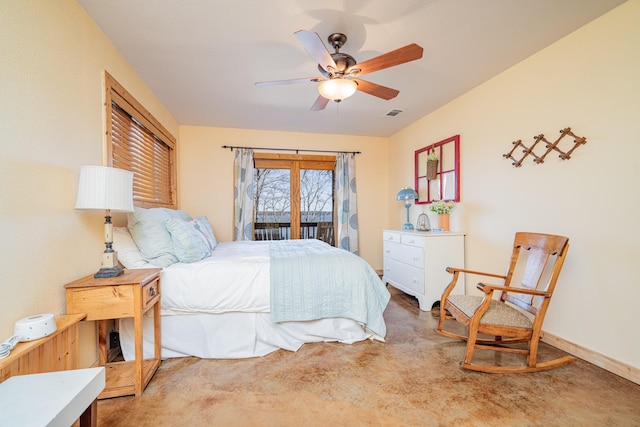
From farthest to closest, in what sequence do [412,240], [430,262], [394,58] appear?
[412,240] < [430,262] < [394,58]

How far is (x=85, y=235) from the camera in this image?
5.76ft

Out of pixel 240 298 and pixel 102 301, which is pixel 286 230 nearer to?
pixel 240 298

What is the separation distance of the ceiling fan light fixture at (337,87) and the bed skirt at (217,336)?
5.81 feet

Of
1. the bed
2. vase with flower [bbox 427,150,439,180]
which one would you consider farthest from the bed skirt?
vase with flower [bbox 427,150,439,180]

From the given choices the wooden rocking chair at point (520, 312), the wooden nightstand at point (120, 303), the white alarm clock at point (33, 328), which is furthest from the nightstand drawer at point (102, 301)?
the wooden rocking chair at point (520, 312)

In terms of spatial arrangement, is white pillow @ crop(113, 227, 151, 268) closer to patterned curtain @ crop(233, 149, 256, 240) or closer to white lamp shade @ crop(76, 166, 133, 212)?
white lamp shade @ crop(76, 166, 133, 212)

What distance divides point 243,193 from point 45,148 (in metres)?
2.79

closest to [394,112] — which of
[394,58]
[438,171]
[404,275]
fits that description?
[438,171]

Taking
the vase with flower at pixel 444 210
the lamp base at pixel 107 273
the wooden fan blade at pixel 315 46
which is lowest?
the lamp base at pixel 107 273

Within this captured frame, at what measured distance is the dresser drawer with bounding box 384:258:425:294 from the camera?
3.05m

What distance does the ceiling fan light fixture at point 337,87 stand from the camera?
1.94 m

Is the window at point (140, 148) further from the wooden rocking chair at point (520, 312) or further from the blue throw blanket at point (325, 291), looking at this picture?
the wooden rocking chair at point (520, 312)

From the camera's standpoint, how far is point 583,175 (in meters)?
2.01

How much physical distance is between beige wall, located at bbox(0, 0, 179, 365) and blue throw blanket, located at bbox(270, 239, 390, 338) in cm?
127
